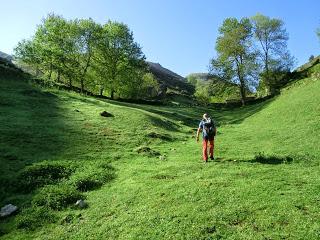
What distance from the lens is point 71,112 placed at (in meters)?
42.2

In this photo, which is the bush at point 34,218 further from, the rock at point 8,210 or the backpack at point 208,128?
the backpack at point 208,128

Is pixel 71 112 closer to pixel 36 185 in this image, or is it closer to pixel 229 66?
pixel 36 185

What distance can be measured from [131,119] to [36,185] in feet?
68.5

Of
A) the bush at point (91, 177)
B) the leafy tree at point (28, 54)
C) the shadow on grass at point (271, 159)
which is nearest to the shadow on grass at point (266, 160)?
the shadow on grass at point (271, 159)

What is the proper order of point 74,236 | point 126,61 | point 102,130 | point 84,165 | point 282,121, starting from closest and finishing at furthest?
point 74,236 < point 84,165 < point 102,130 < point 282,121 < point 126,61

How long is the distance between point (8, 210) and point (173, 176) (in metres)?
8.55

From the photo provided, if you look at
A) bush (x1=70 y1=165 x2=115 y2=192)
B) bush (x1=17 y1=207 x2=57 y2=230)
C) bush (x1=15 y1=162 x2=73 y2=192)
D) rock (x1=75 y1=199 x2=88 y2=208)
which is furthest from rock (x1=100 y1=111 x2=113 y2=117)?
bush (x1=17 y1=207 x2=57 y2=230)

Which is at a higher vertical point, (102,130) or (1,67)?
(1,67)

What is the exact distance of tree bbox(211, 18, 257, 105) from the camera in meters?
81.3

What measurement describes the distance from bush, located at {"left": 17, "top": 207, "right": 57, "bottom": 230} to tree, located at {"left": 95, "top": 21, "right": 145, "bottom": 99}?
204 feet

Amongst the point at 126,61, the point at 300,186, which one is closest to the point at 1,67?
the point at 126,61

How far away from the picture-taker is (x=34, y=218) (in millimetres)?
17328

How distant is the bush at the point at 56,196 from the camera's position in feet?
61.3

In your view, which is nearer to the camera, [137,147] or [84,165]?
[84,165]
